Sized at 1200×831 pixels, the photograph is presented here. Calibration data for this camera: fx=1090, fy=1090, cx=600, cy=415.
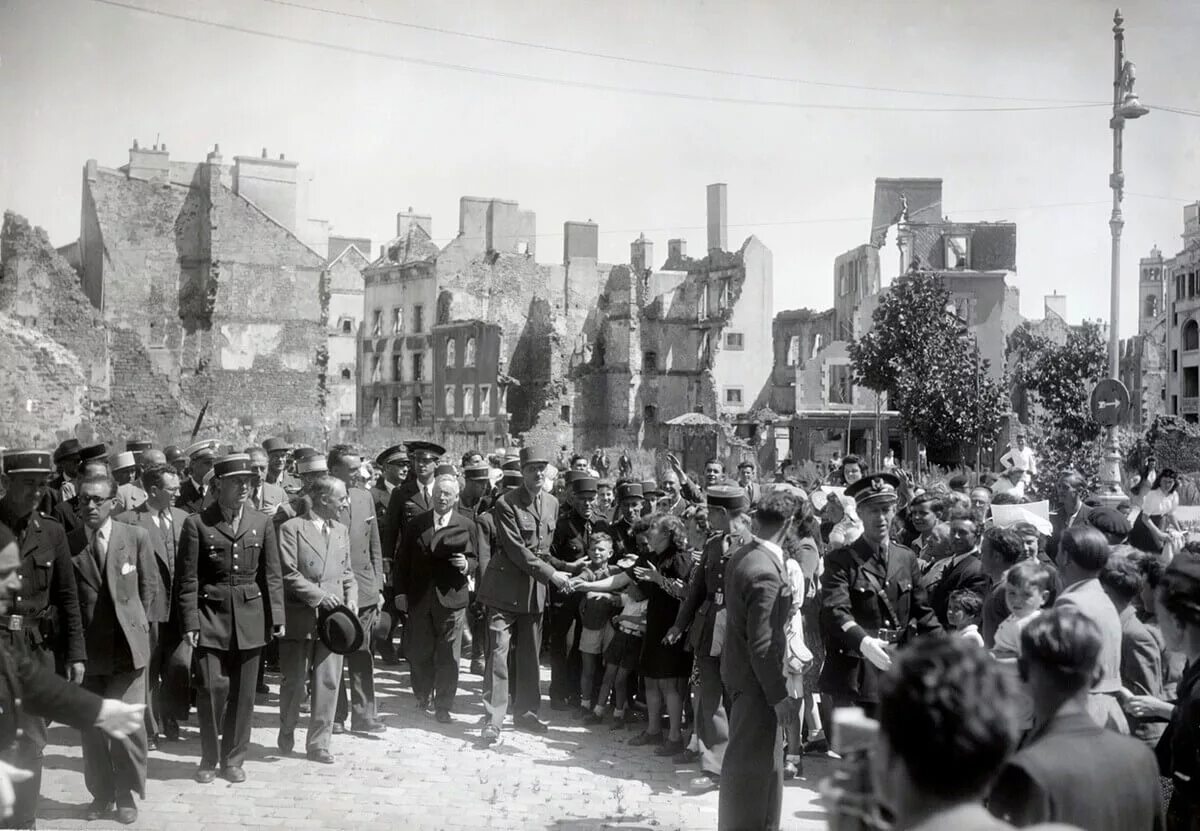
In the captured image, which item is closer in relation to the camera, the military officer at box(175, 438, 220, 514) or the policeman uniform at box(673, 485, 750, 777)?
the policeman uniform at box(673, 485, 750, 777)

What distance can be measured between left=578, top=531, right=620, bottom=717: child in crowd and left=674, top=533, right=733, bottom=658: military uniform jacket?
5.49ft

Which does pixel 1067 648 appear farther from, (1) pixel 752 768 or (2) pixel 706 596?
(2) pixel 706 596

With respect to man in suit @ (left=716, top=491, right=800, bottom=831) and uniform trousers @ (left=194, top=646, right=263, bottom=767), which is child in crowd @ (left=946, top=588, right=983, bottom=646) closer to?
man in suit @ (left=716, top=491, right=800, bottom=831)

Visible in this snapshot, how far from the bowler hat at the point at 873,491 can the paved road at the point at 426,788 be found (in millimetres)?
1933

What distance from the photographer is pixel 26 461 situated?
20.8ft

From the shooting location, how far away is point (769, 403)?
56312 millimetres

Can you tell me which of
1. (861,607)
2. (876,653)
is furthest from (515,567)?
(876,653)

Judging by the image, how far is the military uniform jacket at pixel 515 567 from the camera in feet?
28.3

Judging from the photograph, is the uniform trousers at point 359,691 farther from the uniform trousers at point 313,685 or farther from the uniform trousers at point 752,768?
the uniform trousers at point 752,768

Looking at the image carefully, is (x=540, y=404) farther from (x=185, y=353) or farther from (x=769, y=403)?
(x=185, y=353)

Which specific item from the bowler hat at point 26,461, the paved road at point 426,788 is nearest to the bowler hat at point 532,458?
the paved road at point 426,788

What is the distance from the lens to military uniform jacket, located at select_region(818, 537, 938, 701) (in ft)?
21.6

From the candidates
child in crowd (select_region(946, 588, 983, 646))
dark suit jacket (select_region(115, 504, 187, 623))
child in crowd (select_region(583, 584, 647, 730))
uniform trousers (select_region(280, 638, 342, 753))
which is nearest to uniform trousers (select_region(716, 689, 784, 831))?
child in crowd (select_region(946, 588, 983, 646))

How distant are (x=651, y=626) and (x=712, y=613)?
0.89m
